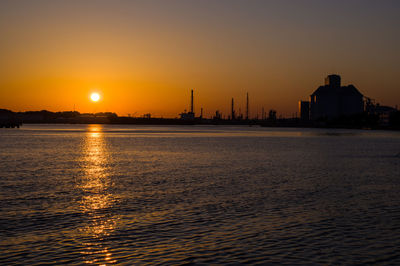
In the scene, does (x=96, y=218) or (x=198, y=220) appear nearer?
(x=198, y=220)

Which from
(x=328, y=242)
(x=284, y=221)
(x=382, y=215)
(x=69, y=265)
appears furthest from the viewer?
(x=382, y=215)

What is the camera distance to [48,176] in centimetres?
4047

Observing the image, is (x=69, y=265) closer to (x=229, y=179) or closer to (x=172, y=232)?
(x=172, y=232)

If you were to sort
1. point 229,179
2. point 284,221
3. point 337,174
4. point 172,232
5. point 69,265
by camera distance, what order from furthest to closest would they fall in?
1. point 337,174
2. point 229,179
3. point 284,221
4. point 172,232
5. point 69,265

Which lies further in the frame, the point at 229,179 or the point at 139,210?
the point at 229,179

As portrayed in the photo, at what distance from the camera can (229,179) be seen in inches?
1539

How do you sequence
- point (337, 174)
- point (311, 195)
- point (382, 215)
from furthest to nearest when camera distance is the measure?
point (337, 174) < point (311, 195) < point (382, 215)

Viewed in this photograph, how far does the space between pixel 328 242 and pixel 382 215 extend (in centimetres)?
662

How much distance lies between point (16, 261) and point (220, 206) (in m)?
12.6

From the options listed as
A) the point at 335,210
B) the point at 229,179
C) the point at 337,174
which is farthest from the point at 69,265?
the point at 337,174

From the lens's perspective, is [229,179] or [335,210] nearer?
[335,210]

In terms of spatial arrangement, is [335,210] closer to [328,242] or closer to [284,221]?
[284,221]

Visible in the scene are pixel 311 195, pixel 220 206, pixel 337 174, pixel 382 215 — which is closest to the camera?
pixel 382 215

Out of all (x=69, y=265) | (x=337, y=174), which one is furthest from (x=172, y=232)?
(x=337, y=174)
